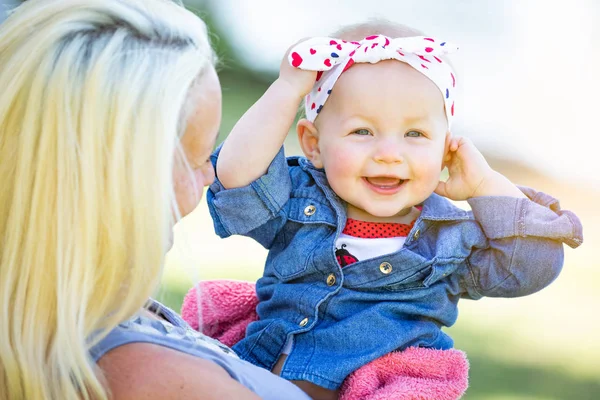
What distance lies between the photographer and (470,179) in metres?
2.33

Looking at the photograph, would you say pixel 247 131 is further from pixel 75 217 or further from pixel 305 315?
pixel 75 217

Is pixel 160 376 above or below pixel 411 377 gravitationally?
above

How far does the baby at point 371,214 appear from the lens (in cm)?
220

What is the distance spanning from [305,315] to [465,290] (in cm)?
45

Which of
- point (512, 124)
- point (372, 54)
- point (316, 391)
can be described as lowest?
point (512, 124)

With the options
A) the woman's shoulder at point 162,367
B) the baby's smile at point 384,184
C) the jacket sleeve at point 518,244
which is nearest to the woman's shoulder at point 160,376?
the woman's shoulder at point 162,367

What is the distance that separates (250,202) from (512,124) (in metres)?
6.62

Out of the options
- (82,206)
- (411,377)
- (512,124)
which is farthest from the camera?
(512,124)

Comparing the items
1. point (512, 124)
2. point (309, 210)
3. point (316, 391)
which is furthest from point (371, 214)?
point (512, 124)

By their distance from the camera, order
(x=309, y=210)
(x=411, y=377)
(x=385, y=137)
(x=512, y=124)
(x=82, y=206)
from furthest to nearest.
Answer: (x=512, y=124), (x=309, y=210), (x=385, y=137), (x=411, y=377), (x=82, y=206)

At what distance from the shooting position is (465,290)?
2344 millimetres

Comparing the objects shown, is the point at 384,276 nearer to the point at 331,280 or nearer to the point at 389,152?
the point at 331,280

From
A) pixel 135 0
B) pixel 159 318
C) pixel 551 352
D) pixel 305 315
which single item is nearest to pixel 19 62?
pixel 135 0

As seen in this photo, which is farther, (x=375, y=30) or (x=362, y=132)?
(x=375, y=30)
